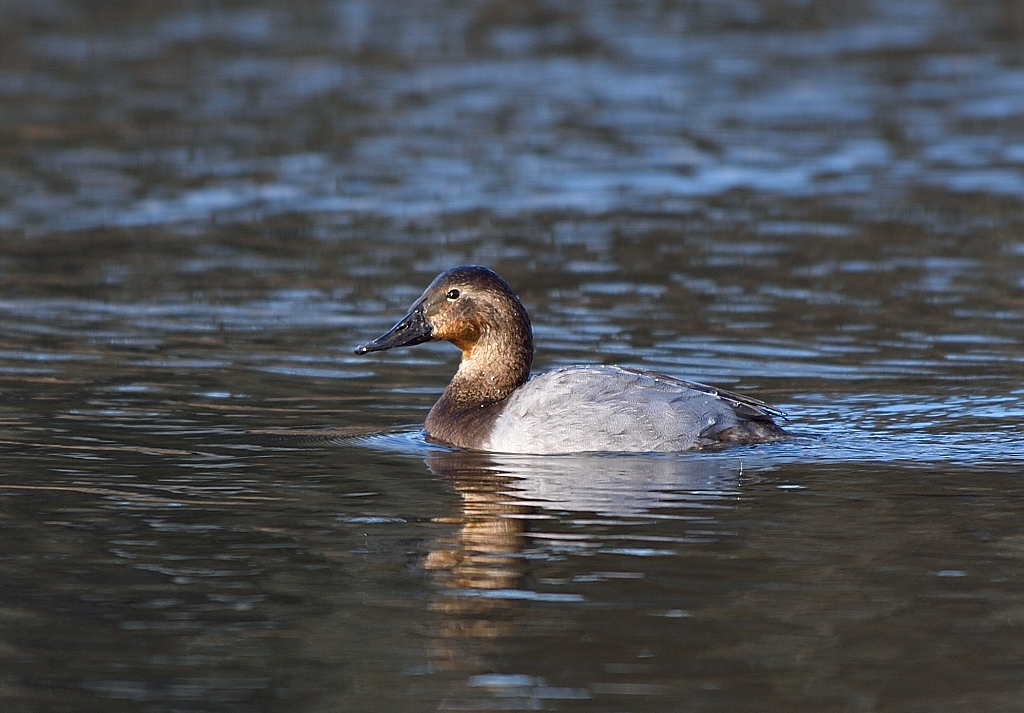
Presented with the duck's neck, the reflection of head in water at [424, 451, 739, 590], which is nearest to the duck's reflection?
the reflection of head in water at [424, 451, 739, 590]

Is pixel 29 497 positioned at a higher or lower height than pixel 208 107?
lower

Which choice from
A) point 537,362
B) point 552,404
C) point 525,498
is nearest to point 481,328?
point 552,404

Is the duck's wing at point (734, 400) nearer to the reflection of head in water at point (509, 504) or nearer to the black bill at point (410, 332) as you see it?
the reflection of head in water at point (509, 504)

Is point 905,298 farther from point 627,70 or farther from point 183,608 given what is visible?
point 627,70

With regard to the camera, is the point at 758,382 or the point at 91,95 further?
the point at 91,95

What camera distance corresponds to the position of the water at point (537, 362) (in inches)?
259

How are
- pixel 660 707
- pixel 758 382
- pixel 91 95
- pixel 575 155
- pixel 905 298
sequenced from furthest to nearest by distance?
pixel 91 95
pixel 575 155
pixel 905 298
pixel 758 382
pixel 660 707

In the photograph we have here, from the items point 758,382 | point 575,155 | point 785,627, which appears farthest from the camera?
point 575,155

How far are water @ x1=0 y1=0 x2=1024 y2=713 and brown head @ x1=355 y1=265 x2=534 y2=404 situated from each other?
0.50 metres

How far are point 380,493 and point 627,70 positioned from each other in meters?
16.7

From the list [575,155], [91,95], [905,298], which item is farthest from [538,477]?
[91,95]

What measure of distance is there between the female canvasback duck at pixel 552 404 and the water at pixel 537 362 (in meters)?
0.17

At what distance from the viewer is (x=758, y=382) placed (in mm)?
11602

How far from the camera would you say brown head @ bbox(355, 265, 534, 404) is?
1039 centimetres
